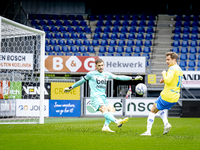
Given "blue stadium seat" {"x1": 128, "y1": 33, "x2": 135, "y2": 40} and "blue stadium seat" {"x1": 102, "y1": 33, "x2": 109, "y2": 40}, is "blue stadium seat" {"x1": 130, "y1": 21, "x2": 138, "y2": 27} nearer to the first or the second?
"blue stadium seat" {"x1": 128, "y1": 33, "x2": 135, "y2": 40}

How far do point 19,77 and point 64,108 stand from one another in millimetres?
2945

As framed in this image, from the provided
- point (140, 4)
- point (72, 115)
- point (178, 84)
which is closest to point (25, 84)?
point (72, 115)

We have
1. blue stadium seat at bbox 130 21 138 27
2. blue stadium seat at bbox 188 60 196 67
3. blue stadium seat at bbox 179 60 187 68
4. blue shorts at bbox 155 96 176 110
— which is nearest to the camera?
blue shorts at bbox 155 96 176 110

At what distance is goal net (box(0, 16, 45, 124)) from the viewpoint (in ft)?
34.0

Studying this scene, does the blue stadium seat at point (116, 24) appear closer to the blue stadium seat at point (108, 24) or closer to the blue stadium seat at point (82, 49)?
the blue stadium seat at point (108, 24)

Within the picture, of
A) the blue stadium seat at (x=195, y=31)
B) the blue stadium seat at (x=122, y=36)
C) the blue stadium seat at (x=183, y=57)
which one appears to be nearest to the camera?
the blue stadium seat at (x=183, y=57)

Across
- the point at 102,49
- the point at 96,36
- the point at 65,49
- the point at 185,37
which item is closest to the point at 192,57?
the point at 185,37

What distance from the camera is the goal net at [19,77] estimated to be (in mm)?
10352

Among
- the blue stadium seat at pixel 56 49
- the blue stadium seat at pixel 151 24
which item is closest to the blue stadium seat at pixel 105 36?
the blue stadium seat at pixel 56 49

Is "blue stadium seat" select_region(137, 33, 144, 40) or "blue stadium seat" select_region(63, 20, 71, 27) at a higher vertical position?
"blue stadium seat" select_region(63, 20, 71, 27)

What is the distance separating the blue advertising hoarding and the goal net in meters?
1.08

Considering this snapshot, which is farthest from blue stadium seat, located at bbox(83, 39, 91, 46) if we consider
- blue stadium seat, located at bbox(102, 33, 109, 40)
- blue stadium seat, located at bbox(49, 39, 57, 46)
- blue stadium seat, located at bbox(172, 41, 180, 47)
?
blue stadium seat, located at bbox(172, 41, 180, 47)

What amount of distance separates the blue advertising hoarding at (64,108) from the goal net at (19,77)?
108 cm

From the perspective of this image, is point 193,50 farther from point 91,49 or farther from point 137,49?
point 91,49
